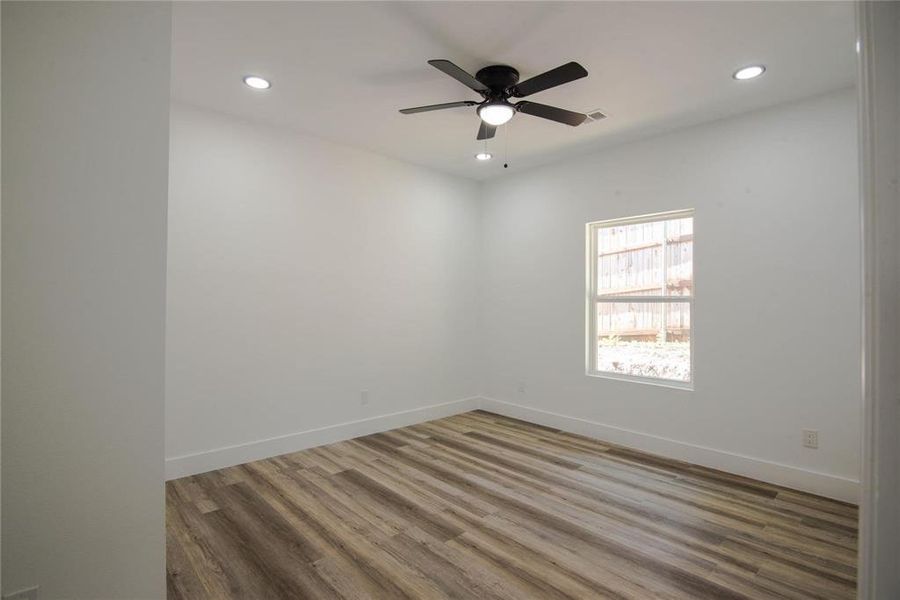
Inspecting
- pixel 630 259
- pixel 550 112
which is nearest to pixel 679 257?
pixel 630 259

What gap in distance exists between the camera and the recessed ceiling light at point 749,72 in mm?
2617

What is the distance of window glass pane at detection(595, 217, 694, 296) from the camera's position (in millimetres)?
3711

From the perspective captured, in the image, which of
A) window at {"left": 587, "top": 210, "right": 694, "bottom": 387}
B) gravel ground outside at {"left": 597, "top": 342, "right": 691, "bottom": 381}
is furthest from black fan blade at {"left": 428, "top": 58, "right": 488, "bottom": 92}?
gravel ground outside at {"left": 597, "top": 342, "right": 691, "bottom": 381}

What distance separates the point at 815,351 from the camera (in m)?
2.97

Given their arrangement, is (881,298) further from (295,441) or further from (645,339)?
(295,441)

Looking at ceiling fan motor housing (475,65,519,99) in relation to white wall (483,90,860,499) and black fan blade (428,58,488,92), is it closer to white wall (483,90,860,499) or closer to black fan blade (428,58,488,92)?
black fan blade (428,58,488,92)

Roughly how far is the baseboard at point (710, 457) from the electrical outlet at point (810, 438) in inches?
7.0

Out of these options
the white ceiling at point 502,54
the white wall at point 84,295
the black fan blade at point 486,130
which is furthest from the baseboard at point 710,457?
the white wall at point 84,295

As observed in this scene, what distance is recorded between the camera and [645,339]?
4.00 m

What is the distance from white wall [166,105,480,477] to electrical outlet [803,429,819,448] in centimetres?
318

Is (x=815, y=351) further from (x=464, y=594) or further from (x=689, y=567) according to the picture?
(x=464, y=594)

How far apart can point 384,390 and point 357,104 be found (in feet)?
8.69

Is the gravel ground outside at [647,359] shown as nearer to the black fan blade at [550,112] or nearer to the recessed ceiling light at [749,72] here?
the recessed ceiling light at [749,72]

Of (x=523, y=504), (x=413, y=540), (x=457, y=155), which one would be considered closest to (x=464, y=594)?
(x=413, y=540)
